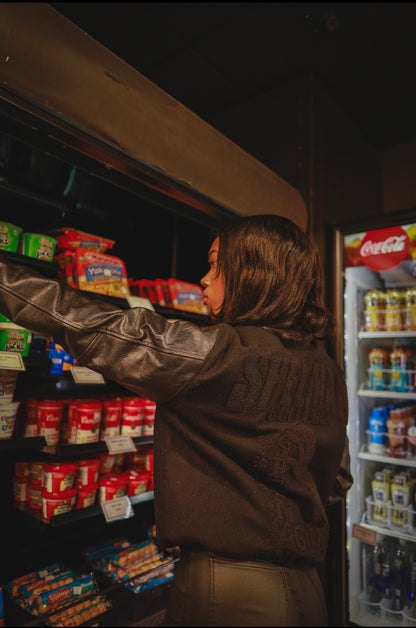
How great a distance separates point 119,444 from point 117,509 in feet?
0.82

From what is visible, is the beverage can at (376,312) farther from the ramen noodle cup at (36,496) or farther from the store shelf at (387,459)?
the ramen noodle cup at (36,496)

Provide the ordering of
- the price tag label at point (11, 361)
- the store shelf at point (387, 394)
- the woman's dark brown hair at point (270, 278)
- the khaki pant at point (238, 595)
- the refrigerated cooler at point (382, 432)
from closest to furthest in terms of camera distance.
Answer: the khaki pant at point (238, 595) → the woman's dark brown hair at point (270, 278) → the price tag label at point (11, 361) → the store shelf at point (387, 394) → the refrigerated cooler at point (382, 432)

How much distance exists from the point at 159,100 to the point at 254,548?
1618 millimetres

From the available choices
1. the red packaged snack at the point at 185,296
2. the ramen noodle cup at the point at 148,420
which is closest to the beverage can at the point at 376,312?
the red packaged snack at the point at 185,296

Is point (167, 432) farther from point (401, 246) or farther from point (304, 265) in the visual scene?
point (401, 246)

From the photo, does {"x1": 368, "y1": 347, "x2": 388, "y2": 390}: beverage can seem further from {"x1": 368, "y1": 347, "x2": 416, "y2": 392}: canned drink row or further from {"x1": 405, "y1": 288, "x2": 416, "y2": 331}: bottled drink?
{"x1": 405, "y1": 288, "x2": 416, "y2": 331}: bottled drink

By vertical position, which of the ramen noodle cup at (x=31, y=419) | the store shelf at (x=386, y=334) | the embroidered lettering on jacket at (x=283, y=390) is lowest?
the ramen noodle cup at (x=31, y=419)

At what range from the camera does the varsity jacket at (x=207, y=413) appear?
104 cm

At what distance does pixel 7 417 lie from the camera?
158cm

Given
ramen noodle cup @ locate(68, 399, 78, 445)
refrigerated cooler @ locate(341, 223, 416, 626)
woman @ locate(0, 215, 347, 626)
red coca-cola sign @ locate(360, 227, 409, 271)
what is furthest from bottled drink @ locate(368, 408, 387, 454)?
ramen noodle cup @ locate(68, 399, 78, 445)

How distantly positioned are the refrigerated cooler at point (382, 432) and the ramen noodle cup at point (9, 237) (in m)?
1.86

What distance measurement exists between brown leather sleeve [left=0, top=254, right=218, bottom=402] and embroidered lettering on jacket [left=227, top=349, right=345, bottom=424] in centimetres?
13

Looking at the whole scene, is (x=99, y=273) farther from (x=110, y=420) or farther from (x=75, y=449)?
(x=75, y=449)

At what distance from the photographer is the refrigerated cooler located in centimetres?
248
